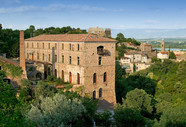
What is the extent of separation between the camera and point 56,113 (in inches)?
758

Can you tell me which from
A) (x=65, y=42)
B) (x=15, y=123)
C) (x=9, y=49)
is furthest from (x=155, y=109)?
(x=9, y=49)

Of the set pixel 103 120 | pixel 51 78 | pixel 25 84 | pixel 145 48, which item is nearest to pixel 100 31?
pixel 145 48

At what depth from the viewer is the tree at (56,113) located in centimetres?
1822

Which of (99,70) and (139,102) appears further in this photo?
(99,70)

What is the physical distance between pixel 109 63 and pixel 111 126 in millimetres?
10696

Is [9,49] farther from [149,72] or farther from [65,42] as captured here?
[149,72]

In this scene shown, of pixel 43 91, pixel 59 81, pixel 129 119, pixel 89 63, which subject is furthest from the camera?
pixel 59 81

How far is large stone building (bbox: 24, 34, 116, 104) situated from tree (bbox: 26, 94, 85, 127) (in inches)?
344

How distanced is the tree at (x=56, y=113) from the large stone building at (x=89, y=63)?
28.6ft

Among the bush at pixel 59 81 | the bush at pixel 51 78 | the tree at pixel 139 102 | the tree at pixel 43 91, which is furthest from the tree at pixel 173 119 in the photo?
the bush at pixel 51 78

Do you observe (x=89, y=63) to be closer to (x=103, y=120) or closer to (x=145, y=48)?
(x=103, y=120)

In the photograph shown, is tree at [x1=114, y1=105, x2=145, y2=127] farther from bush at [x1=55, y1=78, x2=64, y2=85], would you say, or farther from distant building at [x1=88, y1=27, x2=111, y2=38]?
distant building at [x1=88, y1=27, x2=111, y2=38]

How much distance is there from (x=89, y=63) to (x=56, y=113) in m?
11.6

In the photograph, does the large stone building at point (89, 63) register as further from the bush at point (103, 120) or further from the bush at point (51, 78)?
the bush at point (103, 120)
